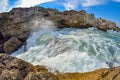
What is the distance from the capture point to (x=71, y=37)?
114 ft

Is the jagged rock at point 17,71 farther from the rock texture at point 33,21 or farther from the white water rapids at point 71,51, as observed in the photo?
the rock texture at point 33,21

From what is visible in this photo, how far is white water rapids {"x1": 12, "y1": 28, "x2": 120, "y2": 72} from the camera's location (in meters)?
27.4

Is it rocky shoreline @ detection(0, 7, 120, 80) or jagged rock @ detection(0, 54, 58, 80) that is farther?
rocky shoreline @ detection(0, 7, 120, 80)

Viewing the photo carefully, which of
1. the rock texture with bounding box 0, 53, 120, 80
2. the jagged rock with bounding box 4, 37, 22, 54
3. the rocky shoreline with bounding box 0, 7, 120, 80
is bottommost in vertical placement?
the rock texture with bounding box 0, 53, 120, 80

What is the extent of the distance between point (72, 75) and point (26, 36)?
16.1 meters

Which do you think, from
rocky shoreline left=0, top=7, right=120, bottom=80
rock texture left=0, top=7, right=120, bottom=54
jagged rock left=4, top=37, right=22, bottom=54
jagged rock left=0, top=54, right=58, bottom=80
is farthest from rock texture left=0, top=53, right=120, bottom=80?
rock texture left=0, top=7, right=120, bottom=54

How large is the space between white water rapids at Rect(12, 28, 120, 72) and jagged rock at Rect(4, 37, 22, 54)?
34.8 inches

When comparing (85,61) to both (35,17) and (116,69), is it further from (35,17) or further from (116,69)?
(35,17)

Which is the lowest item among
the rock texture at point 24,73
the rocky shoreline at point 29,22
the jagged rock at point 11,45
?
the rock texture at point 24,73

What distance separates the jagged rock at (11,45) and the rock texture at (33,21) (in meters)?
0.29

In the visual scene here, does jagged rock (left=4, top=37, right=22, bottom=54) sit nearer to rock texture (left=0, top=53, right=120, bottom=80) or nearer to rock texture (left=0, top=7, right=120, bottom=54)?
rock texture (left=0, top=7, right=120, bottom=54)

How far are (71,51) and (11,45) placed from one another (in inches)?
350

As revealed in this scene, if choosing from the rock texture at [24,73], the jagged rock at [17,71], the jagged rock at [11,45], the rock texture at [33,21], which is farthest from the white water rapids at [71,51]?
the jagged rock at [17,71]

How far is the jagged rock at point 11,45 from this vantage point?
3572cm
